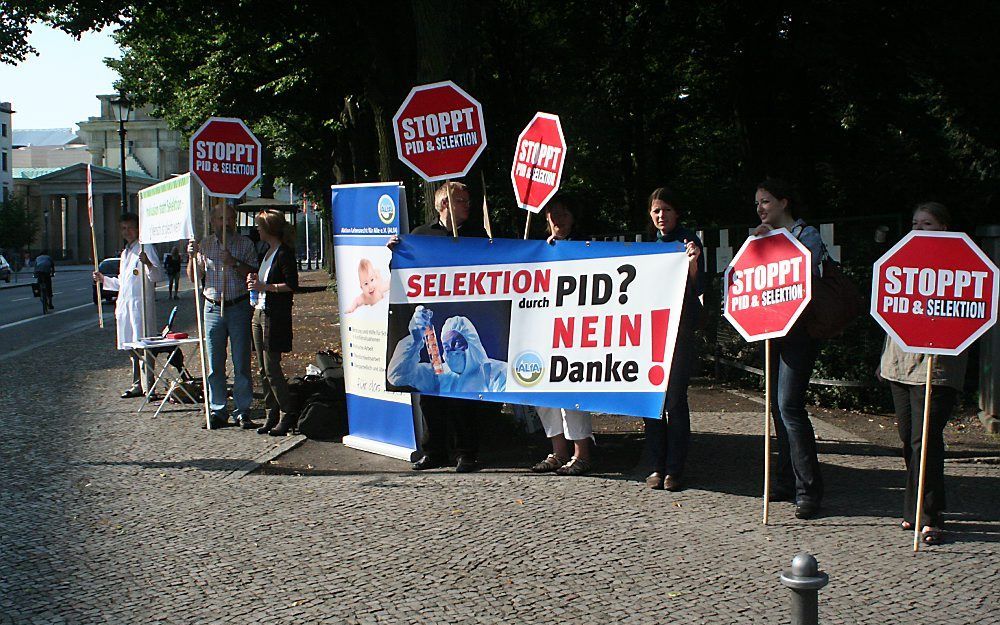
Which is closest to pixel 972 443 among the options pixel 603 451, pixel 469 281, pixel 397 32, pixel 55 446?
pixel 603 451

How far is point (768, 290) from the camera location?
7.10 metres

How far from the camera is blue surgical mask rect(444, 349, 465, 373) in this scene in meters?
8.61

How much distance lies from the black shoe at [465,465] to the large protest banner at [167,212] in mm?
4413

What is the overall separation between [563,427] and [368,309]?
2085mm

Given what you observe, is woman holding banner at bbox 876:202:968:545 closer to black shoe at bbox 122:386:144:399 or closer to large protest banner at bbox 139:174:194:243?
large protest banner at bbox 139:174:194:243

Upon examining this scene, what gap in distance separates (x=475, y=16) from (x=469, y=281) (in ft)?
13.2

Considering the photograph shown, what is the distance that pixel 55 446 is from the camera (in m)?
9.93

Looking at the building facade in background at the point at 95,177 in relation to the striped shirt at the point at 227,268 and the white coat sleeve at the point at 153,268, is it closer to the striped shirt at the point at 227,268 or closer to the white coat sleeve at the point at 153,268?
the white coat sleeve at the point at 153,268

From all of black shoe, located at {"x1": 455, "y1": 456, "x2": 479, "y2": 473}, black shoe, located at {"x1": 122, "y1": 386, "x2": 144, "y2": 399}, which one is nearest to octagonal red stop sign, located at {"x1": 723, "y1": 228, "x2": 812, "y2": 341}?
black shoe, located at {"x1": 455, "y1": 456, "x2": 479, "y2": 473}

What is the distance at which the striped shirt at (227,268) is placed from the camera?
1075cm

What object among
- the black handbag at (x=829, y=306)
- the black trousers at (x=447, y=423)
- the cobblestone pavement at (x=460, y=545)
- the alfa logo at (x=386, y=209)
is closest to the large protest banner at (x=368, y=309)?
the alfa logo at (x=386, y=209)

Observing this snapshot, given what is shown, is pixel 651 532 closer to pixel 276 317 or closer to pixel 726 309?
pixel 726 309

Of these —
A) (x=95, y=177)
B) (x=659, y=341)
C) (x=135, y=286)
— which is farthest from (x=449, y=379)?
(x=95, y=177)

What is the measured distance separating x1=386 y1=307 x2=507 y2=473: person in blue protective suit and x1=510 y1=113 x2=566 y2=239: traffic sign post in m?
1.00
